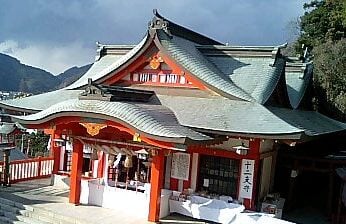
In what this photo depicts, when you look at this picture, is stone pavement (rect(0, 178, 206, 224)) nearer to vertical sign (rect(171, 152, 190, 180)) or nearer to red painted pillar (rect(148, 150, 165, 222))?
red painted pillar (rect(148, 150, 165, 222))

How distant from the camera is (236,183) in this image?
13.4m

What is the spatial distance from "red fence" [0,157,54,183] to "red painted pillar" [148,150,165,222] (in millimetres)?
6638

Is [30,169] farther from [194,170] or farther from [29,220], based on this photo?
[194,170]

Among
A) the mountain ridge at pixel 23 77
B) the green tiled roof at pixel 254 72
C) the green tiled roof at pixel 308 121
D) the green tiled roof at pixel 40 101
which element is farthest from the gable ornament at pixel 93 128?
the mountain ridge at pixel 23 77

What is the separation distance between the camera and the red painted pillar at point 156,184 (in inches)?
471

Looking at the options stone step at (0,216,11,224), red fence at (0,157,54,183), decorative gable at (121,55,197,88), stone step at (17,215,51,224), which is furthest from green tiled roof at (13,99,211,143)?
red fence at (0,157,54,183)

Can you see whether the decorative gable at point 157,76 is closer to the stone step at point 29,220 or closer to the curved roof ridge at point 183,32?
the curved roof ridge at point 183,32

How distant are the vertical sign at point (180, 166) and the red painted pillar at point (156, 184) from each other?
1991 mm

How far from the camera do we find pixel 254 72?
592 inches

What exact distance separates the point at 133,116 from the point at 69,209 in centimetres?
364

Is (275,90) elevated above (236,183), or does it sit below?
Result: above

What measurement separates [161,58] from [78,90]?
→ 4016 mm

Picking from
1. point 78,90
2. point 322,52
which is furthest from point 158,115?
point 322,52

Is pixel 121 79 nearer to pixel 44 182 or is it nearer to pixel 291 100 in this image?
pixel 44 182
